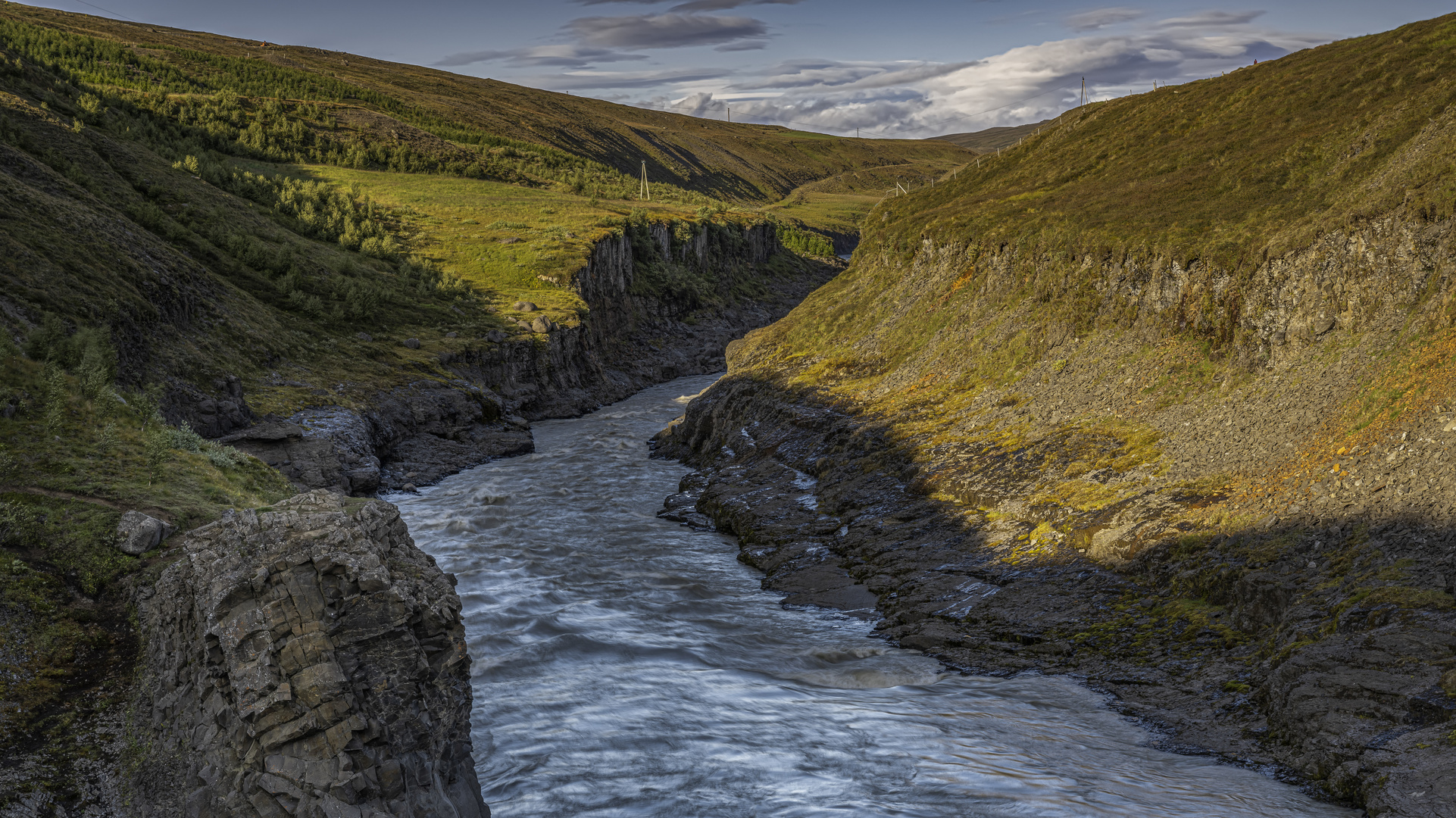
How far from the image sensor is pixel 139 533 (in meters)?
13.5

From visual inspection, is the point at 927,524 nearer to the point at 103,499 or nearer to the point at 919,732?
the point at 919,732

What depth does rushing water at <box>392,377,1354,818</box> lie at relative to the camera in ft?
44.1

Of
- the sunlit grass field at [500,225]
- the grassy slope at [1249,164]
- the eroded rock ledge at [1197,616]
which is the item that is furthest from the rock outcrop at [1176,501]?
the sunlit grass field at [500,225]

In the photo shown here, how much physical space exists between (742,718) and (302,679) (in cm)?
933

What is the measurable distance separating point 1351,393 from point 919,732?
12466 millimetres

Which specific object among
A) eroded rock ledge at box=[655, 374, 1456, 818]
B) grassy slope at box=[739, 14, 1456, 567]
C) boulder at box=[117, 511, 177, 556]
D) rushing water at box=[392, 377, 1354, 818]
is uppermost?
grassy slope at box=[739, 14, 1456, 567]

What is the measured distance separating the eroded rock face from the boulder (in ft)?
5.47

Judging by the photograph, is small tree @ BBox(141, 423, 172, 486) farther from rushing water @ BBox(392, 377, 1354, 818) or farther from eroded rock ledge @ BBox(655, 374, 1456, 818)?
eroded rock ledge @ BBox(655, 374, 1456, 818)

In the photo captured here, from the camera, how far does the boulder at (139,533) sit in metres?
13.4

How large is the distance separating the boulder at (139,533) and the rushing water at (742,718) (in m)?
6.46

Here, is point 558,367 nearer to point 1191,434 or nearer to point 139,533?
point 1191,434

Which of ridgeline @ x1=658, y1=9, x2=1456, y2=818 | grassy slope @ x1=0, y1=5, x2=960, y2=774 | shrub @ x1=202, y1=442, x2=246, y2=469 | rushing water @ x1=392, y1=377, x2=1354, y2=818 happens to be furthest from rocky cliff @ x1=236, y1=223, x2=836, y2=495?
ridgeline @ x1=658, y1=9, x2=1456, y2=818

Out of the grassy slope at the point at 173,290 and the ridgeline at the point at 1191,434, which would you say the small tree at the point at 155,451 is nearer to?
the grassy slope at the point at 173,290

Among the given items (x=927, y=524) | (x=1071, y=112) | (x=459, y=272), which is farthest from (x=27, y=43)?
(x=927, y=524)
